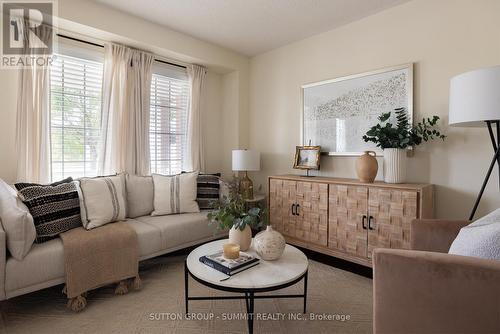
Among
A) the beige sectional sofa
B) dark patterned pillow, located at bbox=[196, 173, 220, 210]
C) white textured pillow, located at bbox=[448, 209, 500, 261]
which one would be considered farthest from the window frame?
white textured pillow, located at bbox=[448, 209, 500, 261]

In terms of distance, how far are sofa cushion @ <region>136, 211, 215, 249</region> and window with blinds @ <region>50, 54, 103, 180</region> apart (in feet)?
2.99

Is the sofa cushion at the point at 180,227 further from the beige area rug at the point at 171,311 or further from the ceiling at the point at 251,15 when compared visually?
the ceiling at the point at 251,15

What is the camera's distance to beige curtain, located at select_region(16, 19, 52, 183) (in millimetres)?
2412

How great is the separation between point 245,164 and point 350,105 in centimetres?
143

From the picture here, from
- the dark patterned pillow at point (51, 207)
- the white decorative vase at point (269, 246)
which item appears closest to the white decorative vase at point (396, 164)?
the white decorative vase at point (269, 246)

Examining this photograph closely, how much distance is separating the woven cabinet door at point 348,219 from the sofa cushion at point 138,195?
6.39ft

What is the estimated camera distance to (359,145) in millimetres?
2842

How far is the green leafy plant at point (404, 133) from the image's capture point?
2.34 metres

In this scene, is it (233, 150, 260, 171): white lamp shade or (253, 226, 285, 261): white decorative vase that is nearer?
(253, 226, 285, 261): white decorative vase

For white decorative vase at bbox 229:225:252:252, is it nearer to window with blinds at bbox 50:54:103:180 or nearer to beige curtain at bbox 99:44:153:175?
beige curtain at bbox 99:44:153:175

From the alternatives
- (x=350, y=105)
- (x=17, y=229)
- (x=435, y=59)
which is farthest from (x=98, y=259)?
(x=435, y=59)

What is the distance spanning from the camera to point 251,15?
2.77m

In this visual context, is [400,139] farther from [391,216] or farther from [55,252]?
[55,252]

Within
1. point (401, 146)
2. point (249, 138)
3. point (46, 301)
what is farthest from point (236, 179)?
point (46, 301)
